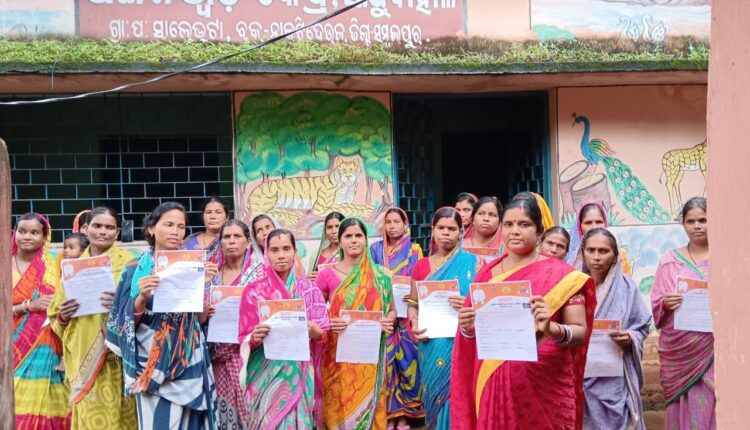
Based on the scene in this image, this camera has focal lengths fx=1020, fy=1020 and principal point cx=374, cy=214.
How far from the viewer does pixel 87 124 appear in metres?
10.6

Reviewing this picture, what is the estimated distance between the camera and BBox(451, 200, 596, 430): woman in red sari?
16.8 ft

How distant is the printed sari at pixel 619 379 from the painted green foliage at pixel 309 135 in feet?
13.9

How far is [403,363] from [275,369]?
79.3 inches

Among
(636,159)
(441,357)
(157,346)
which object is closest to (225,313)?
(157,346)

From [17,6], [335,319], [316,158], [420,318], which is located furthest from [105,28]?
[420,318]

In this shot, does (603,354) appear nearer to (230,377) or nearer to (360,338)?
(360,338)

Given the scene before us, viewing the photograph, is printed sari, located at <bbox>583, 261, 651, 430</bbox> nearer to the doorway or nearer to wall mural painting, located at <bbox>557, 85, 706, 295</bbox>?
wall mural painting, located at <bbox>557, 85, 706, 295</bbox>

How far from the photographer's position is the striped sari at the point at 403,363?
8.66 m

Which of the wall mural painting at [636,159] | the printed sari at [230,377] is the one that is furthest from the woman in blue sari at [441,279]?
the wall mural painting at [636,159]

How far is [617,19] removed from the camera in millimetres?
10508

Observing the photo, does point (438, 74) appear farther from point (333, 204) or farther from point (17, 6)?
point (17, 6)

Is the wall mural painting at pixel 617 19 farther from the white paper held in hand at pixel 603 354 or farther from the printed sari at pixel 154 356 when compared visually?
the printed sari at pixel 154 356

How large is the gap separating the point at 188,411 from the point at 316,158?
438 cm

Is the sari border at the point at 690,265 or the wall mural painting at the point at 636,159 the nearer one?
the sari border at the point at 690,265
